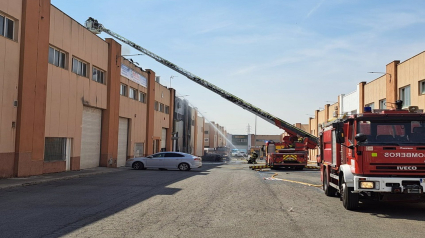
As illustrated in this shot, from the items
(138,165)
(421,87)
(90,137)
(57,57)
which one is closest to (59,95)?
(57,57)

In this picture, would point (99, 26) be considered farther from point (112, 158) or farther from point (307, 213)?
point (307, 213)

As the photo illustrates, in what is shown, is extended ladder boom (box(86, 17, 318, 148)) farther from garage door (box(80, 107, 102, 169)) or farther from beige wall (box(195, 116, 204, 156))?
beige wall (box(195, 116, 204, 156))

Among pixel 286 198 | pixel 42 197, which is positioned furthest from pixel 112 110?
pixel 286 198

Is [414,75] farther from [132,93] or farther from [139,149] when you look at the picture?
[139,149]

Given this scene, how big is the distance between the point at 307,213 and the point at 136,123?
1075 inches

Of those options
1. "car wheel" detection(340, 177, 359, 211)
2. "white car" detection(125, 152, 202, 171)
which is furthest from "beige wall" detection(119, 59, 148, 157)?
"car wheel" detection(340, 177, 359, 211)

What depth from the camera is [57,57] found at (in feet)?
72.1

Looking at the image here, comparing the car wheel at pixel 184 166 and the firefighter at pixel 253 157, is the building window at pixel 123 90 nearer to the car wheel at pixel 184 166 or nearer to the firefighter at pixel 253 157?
the car wheel at pixel 184 166

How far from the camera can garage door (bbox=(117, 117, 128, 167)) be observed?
31.6m

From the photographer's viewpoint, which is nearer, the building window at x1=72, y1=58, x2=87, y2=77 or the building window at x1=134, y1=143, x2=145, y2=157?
the building window at x1=72, y1=58, x2=87, y2=77

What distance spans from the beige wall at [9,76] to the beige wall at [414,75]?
2249 centimetres

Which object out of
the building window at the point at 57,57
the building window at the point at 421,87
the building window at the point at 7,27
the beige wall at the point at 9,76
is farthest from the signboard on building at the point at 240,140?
the building window at the point at 7,27

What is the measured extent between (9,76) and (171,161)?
12.9 meters

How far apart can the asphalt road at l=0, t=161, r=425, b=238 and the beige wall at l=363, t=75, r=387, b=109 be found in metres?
20.2
